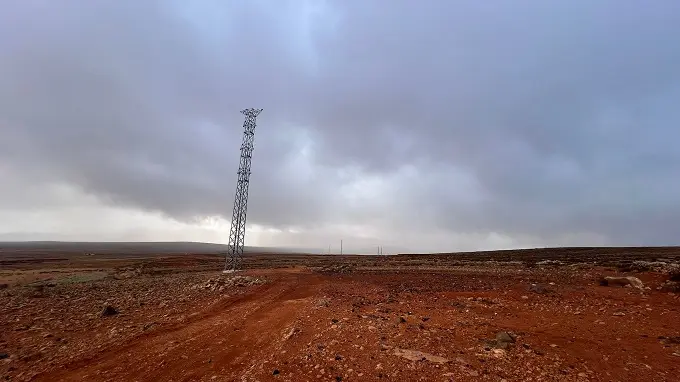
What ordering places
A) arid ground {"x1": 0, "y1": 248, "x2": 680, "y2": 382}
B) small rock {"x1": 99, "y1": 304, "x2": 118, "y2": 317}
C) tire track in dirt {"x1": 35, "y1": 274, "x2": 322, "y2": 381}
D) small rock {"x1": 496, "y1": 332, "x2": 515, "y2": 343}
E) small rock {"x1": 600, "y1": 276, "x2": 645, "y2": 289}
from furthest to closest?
small rock {"x1": 600, "y1": 276, "x2": 645, "y2": 289}, small rock {"x1": 99, "y1": 304, "x2": 118, "y2": 317}, small rock {"x1": 496, "y1": 332, "x2": 515, "y2": 343}, tire track in dirt {"x1": 35, "y1": 274, "x2": 322, "y2": 381}, arid ground {"x1": 0, "y1": 248, "x2": 680, "y2": 382}

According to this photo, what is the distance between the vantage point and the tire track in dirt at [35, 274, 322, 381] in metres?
9.40

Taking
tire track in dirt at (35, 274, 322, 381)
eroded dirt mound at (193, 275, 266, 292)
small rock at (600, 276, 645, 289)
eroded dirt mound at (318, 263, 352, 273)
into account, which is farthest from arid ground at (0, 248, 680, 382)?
eroded dirt mound at (318, 263, 352, 273)

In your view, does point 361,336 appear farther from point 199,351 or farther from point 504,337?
point 199,351

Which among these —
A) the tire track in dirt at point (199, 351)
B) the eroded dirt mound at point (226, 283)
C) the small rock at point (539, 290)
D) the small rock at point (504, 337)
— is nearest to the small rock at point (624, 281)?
the small rock at point (539, 290)

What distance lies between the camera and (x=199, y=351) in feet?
36.2

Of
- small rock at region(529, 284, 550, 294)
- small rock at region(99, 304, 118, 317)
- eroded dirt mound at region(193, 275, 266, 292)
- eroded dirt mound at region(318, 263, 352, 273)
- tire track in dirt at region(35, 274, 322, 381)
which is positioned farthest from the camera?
eroded dirt mound at region(318, 263, 352, 273)

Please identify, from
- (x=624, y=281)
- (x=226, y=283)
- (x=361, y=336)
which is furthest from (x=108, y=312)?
(x=624, y=281)

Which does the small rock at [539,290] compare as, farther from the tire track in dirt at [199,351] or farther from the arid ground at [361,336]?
the tire track in dirt at [199,351]

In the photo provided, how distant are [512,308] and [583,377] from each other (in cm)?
696

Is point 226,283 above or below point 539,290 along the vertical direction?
below

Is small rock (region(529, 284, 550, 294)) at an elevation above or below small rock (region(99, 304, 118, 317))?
above

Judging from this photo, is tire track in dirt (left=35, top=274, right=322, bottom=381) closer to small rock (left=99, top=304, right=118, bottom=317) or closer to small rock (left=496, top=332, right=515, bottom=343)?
small rock (left=99, top=304, right=118, bottom=317)

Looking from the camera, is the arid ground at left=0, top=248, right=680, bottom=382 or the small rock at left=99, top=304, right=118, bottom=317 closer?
the arid ground at left=0, top=248, right=680, bottom=382

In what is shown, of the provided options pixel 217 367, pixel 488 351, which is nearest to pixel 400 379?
pixel 488 351
